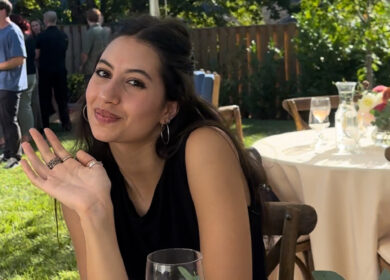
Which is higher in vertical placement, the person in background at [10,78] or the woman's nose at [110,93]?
the woman's nose at [110,93]

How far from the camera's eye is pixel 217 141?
2.19 meters

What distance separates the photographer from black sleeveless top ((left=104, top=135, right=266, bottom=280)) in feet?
7.49

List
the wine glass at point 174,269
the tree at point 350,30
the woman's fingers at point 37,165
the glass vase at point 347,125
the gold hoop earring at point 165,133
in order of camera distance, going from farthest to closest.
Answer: the tree at point 350,30 < the glass vase at point 347,125 < the gold hoop earring at point 165,133 < the woman's fingers at point 37,165 < the wine glass at point 174,269

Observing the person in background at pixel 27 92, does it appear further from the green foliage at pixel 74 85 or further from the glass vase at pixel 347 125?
the glass vase at pixel 347 125

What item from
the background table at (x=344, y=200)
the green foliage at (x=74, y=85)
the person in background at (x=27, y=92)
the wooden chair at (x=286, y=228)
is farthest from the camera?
the green foliage at (x=74, y=85)

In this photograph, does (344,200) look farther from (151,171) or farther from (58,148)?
(58,148)

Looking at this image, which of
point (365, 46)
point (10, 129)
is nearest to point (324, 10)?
point (365, 46)

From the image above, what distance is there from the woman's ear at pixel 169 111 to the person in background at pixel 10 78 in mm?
5206

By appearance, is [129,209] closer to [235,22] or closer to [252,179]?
[252,179]

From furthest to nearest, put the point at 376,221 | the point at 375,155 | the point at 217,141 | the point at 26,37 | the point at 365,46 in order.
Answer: the point at 365,46 < the point at 26,37 < the point at 375,155 < the point at 376,221 < the point at 217,141

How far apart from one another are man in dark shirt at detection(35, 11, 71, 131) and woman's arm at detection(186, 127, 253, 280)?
7.81 meters

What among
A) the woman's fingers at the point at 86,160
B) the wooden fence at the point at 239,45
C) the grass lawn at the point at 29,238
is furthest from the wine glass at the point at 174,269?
the wooden fence at the point at 239,45

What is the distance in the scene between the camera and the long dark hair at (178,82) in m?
2.26

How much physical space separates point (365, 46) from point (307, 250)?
261 inches
